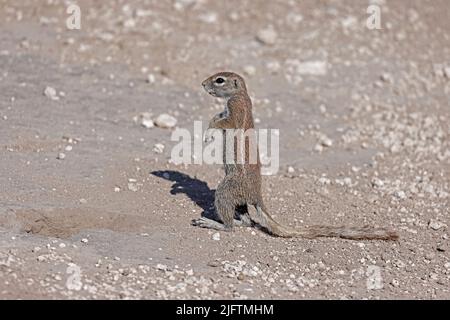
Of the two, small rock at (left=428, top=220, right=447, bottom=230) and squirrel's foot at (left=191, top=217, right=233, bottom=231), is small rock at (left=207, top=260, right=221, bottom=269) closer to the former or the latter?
squirrel's foot at (left=191, top=217, right=233, bottom=231)

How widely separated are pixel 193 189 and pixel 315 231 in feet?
4.52

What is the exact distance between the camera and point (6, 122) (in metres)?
8.45

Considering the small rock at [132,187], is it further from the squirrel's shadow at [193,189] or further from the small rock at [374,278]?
the small rock at [374,278]

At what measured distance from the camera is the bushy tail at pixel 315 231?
698 centimetres

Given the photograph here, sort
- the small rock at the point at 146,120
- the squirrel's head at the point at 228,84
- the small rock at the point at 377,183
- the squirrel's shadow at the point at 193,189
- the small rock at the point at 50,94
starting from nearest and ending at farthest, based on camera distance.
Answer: the squirrel's head at the point at 228,84 < the squirrel's shadow at the point at 193,189 < the small rock at the point at 377,183 < the small rock at the point at 146,120 < the small rock at the point at 50,94

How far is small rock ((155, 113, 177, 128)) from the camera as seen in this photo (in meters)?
9.16

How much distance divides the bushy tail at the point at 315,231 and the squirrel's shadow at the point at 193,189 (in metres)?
0.51

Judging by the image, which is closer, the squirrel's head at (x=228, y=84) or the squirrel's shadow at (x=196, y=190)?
the squirrel's head at (x=228, y=84)

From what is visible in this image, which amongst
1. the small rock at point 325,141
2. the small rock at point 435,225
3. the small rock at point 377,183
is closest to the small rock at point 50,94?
the small rock at point 325,141

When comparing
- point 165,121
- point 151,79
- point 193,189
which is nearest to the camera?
point 193,189

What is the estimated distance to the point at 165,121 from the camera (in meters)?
9.19

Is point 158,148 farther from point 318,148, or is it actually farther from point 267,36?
point 267,36

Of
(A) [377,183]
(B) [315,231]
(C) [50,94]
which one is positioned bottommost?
(B) [315,231]

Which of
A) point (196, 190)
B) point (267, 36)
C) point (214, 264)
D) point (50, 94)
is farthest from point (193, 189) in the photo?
point (267, 36)
